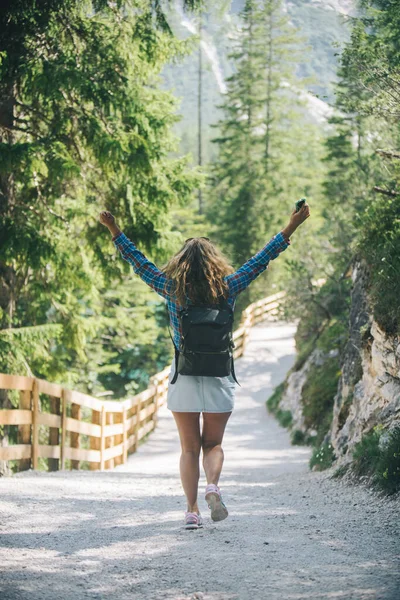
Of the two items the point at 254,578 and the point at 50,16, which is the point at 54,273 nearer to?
the point at 50,16

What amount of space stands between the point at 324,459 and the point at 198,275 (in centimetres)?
468

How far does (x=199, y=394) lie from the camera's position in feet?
14.7

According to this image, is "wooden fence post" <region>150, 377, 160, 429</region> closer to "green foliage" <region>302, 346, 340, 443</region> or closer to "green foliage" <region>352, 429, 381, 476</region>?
"green foliage" <region>302, 346, 340, 443</region>

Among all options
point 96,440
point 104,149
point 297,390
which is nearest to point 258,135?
point 297,390

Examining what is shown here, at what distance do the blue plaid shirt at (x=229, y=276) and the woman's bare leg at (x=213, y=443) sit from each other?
1.66 ft

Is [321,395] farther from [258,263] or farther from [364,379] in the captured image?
[258,263]

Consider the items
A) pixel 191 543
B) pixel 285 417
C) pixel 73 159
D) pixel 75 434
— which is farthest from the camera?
pixel 285 417

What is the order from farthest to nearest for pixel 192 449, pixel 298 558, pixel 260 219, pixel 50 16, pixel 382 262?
pixel 260 219
pixel 50 16
pixel 382 262
pixel 192 449
pixel 298 558

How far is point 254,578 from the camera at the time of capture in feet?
11.3

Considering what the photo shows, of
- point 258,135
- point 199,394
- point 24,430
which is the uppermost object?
point 258,135

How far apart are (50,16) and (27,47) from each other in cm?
49

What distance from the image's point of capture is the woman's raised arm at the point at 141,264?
4.66m

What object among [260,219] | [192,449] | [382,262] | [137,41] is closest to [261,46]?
[260,219]

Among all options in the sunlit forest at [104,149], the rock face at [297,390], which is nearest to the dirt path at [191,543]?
the sunlit forest at [104,149]
